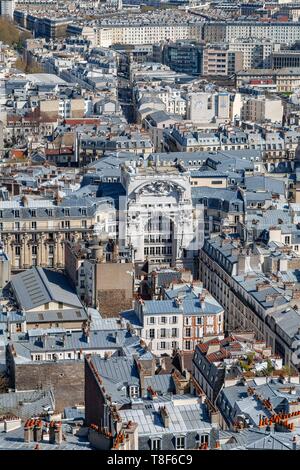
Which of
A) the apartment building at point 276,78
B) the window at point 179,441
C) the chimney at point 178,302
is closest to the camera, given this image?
the window at point 179,441

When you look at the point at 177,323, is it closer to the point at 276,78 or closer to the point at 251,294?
the point at 251,294

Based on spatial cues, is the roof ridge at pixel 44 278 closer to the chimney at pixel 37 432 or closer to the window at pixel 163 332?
the window at pixel 163 332

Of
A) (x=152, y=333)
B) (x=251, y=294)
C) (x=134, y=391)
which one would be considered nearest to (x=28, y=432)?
(x=134, y=391)

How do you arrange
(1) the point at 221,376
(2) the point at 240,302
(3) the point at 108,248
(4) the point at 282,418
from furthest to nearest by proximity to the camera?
(3) the point at 108,248, (2) the point at 240,302, (1) the point at 221,376, (4) the point at 282,418

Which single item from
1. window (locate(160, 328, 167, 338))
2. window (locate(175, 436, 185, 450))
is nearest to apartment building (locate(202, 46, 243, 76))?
window (locate(160, 328, 167, 338))

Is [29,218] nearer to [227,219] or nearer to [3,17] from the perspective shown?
[227,219]

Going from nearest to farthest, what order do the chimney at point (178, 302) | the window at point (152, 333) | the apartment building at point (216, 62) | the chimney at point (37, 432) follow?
the chimney at point (37, 432) < the window at point (152, 333) < the chimney at point (178, 302) < the apartment building at point (216, 62)

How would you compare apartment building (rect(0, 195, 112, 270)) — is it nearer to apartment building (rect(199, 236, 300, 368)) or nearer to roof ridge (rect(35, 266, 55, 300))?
roof ridge (rect(35, 266, 55, 300))

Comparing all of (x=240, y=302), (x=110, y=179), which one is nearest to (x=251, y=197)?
(x=110, y=179)

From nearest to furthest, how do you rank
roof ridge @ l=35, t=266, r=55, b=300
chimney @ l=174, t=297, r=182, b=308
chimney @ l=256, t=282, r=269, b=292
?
chimney @ l=174, t=297, r=182, b=308, chimney @ l=256, t=282, r=269, b=292, roof ridge @ l=35, t=266, r=55, b=300

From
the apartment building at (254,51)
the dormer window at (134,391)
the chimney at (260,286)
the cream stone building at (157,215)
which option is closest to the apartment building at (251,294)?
the chimney at (260,286)

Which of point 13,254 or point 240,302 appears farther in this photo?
point 13,254
